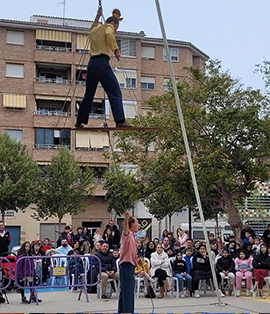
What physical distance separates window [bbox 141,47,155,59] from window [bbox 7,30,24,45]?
31.6ft

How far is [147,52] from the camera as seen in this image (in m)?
46.4

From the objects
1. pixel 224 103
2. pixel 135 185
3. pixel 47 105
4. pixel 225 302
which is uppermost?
pixel 47 105

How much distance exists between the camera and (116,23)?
8250 mm

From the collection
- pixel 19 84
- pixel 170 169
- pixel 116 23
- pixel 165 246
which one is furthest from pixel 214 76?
pixel 19 84

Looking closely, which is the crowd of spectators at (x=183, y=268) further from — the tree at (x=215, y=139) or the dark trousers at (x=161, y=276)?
the tree at (x=215, y=139)

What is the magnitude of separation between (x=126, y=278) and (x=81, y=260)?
6.59 m

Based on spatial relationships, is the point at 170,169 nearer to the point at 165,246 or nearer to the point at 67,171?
the point at 165,246

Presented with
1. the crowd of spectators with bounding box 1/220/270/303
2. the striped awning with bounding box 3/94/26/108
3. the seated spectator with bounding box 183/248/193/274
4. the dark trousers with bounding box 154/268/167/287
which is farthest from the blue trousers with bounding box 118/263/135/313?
the striped awning with bounding box 3/94/26/108

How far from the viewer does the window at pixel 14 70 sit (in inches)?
1657

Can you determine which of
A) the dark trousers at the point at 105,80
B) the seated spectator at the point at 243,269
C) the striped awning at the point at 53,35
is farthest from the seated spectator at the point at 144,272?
the striped awning at the point at 53,35

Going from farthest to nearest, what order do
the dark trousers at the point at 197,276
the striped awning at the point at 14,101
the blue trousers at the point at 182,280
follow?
the striped awning at the point at 14,101 → the blue trousers at the point at 182,280 → the dark trousers at the point at 197,276

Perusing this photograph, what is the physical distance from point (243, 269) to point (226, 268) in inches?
18.9

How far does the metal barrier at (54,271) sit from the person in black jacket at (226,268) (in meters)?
3.27

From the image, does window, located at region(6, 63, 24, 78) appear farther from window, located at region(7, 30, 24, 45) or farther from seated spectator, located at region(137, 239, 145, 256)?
seated spectator, located at region(137, 239, 145, 256)
